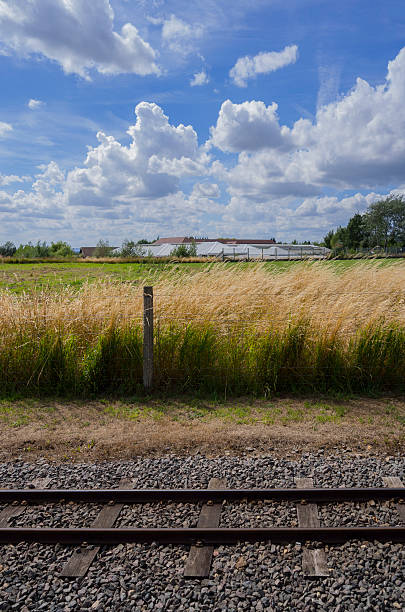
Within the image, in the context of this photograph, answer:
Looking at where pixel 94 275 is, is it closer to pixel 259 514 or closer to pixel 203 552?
pixel 259 514

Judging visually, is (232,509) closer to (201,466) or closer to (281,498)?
(281,498)

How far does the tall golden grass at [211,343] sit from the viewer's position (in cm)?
724

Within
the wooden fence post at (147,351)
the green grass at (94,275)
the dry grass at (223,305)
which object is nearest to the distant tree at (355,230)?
the green grass at (94,275)

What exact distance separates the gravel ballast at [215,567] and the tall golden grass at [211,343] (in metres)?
2.88

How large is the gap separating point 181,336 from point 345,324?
9.30ft

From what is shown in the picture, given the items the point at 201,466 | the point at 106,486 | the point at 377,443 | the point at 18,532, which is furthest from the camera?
the point at 377,443

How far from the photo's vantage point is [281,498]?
406cm

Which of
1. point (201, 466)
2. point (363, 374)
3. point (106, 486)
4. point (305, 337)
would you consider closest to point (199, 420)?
point (201, 466)

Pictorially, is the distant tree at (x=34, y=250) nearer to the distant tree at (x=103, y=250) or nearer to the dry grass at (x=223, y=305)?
the distant tree at (x=103, y=250)

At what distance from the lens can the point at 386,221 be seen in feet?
297

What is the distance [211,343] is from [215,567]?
4.38 meters

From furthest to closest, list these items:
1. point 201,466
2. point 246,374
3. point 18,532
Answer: point 246,374 → point 201,466 → point 18,532

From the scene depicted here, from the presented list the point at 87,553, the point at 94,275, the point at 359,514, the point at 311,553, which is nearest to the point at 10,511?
the point at 87,553

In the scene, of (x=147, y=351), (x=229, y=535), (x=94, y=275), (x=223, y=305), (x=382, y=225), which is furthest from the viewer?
(x=382, y=225)
